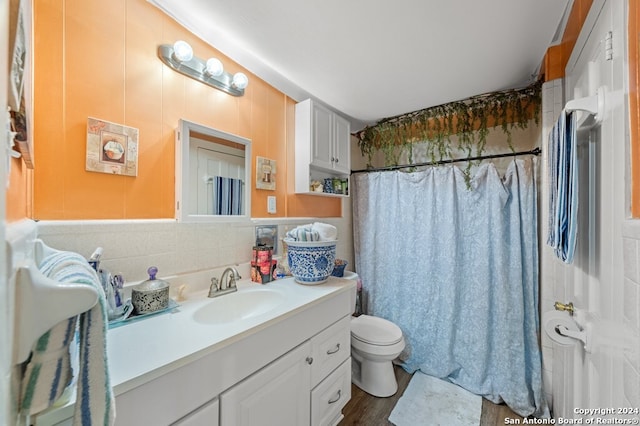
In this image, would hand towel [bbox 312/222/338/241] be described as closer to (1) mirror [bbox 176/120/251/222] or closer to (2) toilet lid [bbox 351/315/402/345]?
(1) mirror [bbox 176/120/251/222]

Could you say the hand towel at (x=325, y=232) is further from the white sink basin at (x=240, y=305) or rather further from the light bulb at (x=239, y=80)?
the light bulb at (x=239, y=80)

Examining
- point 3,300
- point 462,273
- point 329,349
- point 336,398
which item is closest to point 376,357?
point 336,398

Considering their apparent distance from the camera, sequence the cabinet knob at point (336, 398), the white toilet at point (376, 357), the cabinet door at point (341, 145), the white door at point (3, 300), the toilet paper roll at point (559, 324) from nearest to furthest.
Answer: the white door at point (3, 300), the toilet paper roll at point (559, 324), the cabinet knob at point (336, 398), the white toilet at point (376, 357), the cabinet door at point (341, 145)

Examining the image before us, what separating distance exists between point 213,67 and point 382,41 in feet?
3.05

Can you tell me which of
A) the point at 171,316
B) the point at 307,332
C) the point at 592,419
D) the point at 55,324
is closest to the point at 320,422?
the point at 307,332

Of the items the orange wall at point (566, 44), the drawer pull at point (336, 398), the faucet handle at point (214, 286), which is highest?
the orange wall at point (566, 44)

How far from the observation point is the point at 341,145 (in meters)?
2.17

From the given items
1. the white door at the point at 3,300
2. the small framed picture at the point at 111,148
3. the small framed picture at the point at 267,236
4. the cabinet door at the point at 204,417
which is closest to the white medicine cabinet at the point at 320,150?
the small framed picture at the point at 267,236

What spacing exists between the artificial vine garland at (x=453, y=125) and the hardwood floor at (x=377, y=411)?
67.1 inches

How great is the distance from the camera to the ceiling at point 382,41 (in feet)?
3.78

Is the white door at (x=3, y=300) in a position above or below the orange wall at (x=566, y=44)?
below

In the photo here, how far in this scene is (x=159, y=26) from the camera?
3.90 ft

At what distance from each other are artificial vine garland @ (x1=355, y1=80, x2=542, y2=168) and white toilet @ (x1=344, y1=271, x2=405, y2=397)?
1357 millimetres

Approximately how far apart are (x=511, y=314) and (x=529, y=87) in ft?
5.15
